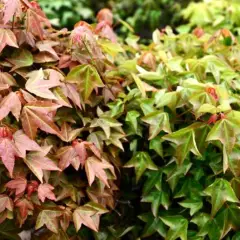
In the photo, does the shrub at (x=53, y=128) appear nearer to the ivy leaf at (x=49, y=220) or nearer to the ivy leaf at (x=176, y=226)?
the ivy leaf at (x=49, y=220)

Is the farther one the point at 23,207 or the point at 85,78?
the point at 85,78

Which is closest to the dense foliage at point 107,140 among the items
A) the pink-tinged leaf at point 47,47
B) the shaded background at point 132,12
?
the pink-tinged leaf at point 47,47

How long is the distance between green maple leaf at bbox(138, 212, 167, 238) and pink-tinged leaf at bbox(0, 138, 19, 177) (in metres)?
0.79

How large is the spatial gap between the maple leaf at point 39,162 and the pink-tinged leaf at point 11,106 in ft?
0.55

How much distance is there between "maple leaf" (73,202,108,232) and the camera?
6.43 feet

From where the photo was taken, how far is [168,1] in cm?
496

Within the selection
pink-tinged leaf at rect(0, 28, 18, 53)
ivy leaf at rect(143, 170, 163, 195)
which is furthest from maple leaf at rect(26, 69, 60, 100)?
ivy leaf at rect(143, 170, 163, 195)

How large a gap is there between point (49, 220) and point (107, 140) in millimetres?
454

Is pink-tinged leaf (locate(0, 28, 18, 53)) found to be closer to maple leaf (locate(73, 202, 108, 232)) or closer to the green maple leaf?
maple leaf (locate(73, 202, 108, 232))

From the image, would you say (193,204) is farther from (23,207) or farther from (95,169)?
(23,207)

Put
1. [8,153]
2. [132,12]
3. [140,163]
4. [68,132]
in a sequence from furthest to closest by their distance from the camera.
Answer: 1. [132,12]
2. [140,163]
3. [68,132]
4. [8,153]

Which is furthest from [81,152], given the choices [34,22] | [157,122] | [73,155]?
[34,22]

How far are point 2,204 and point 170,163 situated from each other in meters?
0.79

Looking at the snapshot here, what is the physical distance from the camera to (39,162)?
188cm
